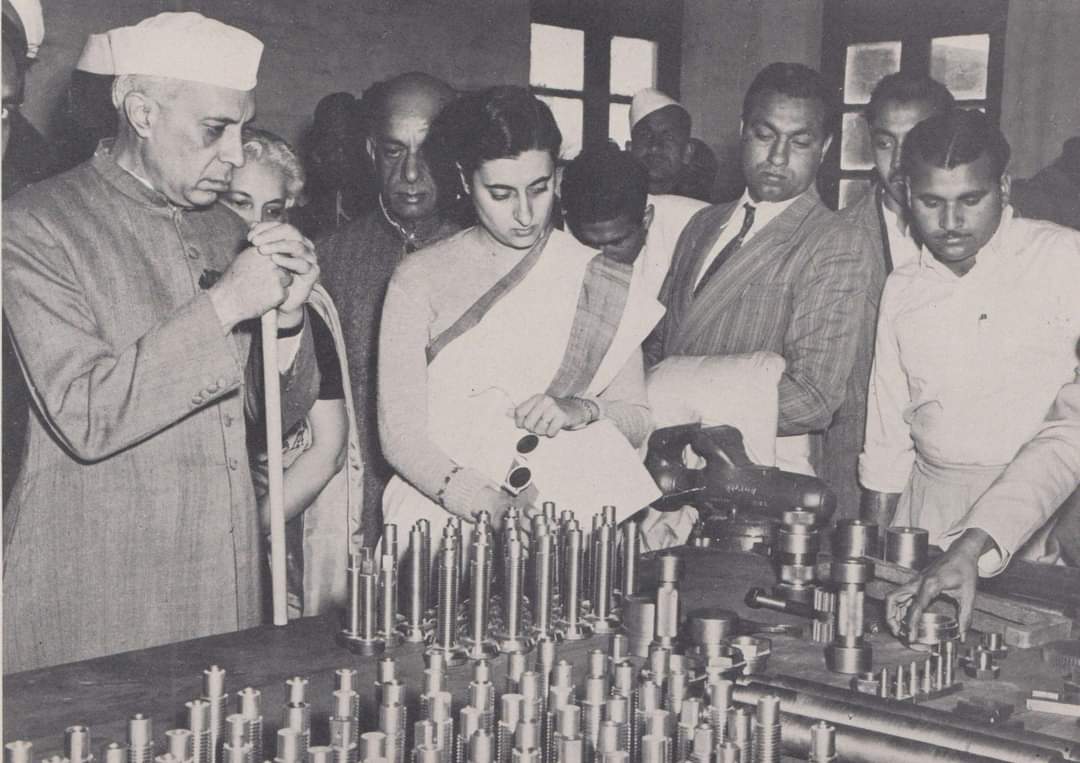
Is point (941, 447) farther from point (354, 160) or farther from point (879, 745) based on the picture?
point (354, 160)

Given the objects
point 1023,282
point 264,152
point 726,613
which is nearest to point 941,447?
point 1023,282

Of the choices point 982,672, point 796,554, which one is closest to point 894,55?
point 796,554

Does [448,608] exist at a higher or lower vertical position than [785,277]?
lower

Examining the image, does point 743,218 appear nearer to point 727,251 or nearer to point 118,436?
point 727,251

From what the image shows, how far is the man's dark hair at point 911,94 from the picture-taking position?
3949mm

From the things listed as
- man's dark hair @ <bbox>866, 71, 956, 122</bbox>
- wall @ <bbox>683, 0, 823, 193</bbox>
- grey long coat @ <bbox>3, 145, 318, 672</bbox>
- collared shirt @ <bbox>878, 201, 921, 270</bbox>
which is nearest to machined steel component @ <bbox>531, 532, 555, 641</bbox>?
grey long coat @ <bbox>3, 145, 318, 672</bbox>

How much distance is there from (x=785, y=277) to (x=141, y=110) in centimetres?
193

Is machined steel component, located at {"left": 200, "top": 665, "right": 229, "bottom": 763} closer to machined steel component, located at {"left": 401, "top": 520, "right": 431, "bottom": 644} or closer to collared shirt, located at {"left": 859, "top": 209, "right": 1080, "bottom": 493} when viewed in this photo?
machined steel component, located at {"left": 401, "top": 520, "right": 431, "bottom": 644}

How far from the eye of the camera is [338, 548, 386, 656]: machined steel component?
198 cm

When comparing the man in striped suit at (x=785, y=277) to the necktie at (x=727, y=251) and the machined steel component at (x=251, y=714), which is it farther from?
the machined steel component at (x=251, y=714)

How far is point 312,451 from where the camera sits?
2.99 meters

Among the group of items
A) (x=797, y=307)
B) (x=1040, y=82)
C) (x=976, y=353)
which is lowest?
(x=976, y=353)

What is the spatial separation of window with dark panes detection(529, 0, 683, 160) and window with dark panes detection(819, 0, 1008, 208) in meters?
0.99

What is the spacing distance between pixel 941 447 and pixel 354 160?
242 cm
